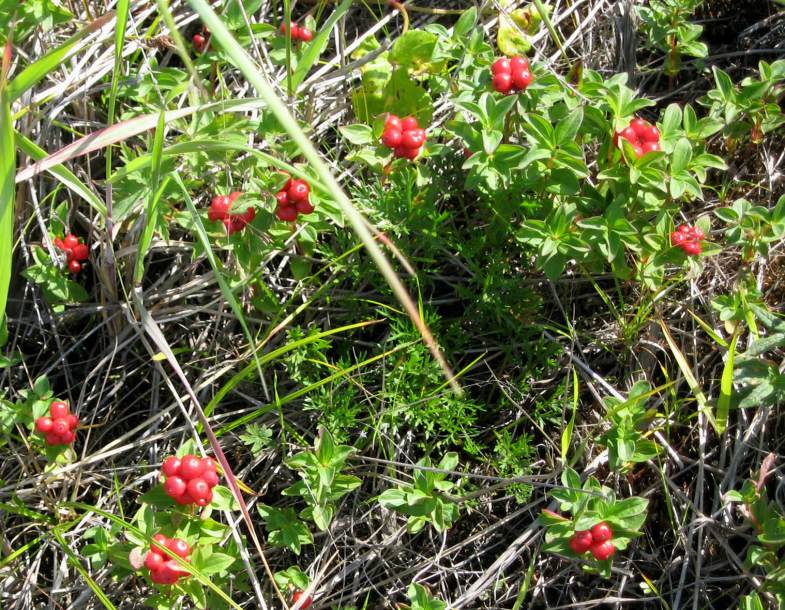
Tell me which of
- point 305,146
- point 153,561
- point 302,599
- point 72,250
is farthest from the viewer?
point 72,250

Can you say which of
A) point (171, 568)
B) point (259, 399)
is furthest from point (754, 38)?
point (171, 568)

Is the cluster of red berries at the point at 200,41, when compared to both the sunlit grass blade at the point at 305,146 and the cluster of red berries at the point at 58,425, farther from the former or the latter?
the sunlit grass blade at the point at 305,146

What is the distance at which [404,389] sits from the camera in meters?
2.80

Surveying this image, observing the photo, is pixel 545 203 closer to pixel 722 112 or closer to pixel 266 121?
pixel 722 112

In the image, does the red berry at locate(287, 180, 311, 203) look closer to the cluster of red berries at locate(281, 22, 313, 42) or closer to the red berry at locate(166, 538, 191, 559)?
the cluster of red berries at locate(281, 22, 313, 42)

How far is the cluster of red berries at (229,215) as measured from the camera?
2.66 metres

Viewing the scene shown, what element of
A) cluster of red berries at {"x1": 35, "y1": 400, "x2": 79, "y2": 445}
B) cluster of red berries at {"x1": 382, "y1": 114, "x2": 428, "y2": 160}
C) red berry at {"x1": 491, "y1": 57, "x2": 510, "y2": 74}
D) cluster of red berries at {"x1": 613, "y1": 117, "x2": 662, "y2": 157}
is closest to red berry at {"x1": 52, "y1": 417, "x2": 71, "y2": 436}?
cluster of red berries at {"x1": 35, "y1": 400, "x2": 79, "y2": 445}

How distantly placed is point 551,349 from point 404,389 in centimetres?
55

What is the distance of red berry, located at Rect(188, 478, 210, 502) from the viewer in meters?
2.44

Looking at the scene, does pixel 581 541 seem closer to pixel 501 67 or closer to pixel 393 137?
pixel 393 137

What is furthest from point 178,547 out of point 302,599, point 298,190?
point 298,190

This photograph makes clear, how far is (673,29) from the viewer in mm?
3244

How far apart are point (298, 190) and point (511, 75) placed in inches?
31.8

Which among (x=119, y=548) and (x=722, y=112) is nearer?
(x=119, y=548)
